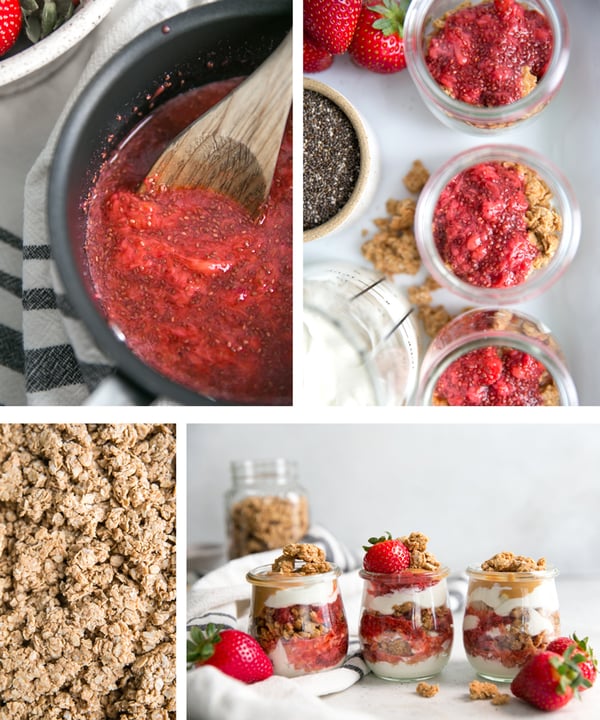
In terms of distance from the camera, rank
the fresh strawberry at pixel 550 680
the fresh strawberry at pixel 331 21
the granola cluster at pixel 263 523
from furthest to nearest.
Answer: the granola cluster at pixel 263 523 → the fresh strawberry at pixel 331 21 → the fresh strawberry at pixel 550 680

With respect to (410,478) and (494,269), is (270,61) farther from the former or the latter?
(410,478)

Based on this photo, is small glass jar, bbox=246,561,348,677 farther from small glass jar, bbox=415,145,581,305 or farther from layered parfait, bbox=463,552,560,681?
small glass jar, bbox=415,145,581,305

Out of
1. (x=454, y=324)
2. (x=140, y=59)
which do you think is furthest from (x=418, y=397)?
(x=140, y=59)

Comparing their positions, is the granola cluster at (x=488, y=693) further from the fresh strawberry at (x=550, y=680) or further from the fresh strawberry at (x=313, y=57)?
the fresh strawberry at (x=313, y=57)

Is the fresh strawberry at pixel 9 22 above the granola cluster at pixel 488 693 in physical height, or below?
above

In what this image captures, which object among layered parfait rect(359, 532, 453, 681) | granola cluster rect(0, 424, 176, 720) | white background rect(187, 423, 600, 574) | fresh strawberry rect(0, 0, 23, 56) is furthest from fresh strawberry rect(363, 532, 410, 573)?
fresh strawberry rect(0, 0, 23, 56)

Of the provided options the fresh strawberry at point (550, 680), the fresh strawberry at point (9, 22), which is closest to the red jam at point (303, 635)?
the fresh strawberry at point (550, 680)
